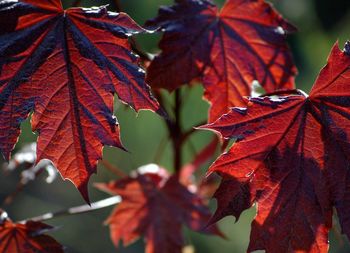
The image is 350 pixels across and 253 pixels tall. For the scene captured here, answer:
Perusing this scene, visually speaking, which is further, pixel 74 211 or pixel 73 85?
pixel 74 211

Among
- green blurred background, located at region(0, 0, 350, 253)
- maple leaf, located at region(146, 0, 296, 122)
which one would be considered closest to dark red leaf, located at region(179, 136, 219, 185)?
maple leaf, located at region(146, 0, 296, 122)

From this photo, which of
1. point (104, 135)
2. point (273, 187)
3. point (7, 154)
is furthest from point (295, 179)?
point (7, 154)

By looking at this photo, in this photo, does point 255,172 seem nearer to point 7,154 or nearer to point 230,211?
point 230,211

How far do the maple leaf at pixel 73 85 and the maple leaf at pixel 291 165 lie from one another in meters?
0.12

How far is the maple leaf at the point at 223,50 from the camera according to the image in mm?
917

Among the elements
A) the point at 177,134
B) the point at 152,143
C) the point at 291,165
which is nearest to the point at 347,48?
the point at 291,165

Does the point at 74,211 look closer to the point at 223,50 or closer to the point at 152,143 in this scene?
the point at 223,50

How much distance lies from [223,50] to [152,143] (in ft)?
9.58

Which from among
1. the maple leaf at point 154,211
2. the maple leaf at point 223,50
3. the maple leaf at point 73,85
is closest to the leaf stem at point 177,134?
the maple leaf at point 154,211

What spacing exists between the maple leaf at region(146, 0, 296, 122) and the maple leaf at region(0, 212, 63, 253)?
27cm

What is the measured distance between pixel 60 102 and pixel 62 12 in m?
0.13

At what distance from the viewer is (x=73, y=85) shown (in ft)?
2.51

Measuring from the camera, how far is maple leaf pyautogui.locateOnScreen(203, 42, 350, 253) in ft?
2.44

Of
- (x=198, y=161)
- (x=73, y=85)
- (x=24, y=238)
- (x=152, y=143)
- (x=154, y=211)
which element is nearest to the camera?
(x=73, y=85)
